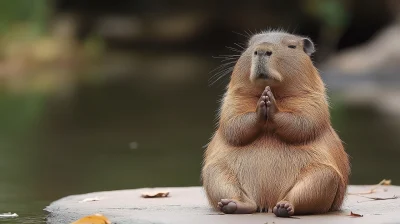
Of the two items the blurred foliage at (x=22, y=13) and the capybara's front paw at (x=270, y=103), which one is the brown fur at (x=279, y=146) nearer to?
the capybara's front paw at (x=270, y=103)

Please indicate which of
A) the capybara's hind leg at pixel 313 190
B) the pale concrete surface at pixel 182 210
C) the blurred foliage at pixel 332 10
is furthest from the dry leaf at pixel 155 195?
the blurred foliage at pixel 332 10

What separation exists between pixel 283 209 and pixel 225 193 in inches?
15.0

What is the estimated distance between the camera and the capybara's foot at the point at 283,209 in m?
5.68

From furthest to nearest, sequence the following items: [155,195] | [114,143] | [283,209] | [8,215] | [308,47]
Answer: [114,143]
[155,195]
[8,215]
[308,47]
[283,209]

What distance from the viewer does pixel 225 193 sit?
591 cm

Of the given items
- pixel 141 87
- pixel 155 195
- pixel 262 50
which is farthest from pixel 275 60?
pixel 141 87

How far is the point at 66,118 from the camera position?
52.5 feet

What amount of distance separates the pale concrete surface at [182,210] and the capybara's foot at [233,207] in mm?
49

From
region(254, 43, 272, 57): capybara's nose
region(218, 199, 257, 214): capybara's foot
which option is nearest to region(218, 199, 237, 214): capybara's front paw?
region(218, 199, 257, 214): capybara's foot

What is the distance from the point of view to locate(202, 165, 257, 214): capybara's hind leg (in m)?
5.82

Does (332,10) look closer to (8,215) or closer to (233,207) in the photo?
(8,215)

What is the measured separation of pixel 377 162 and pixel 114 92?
10.6 meters

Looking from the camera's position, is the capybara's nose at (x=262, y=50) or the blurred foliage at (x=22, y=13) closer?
the capybara's nose at (x=262, y=50)

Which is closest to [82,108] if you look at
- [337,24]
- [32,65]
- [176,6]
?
[32,65]
